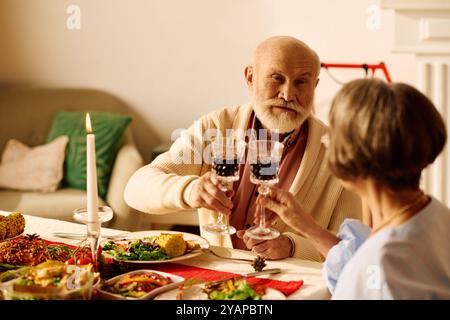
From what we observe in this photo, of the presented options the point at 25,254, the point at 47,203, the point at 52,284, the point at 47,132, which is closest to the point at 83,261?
the point at 25,254

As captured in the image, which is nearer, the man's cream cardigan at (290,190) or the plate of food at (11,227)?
the plate of food at (11,227)

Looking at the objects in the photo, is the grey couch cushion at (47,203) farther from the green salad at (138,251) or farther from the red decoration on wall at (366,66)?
the green salad at (138,251)

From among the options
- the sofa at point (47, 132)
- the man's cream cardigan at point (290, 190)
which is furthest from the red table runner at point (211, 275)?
the sofa at point (47, 132)

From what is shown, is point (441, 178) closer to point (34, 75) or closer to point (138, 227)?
point (138, 227)

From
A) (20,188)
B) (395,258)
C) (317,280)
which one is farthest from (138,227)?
(395,258)

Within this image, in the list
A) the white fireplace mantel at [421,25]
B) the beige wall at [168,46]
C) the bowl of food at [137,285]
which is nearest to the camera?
the bowl of food at [137,285]

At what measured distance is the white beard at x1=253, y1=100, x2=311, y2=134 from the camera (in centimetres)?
223

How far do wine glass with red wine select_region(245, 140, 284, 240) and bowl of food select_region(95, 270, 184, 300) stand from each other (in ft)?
0.84

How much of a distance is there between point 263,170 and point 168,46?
2884 mm

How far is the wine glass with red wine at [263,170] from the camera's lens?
1.64 m

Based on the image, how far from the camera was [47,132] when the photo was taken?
425cm

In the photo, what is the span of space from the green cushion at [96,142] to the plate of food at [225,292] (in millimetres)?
2393

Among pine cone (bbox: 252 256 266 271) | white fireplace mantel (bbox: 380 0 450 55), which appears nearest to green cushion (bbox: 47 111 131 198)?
white fireplace mantel (bbox: 380 0 450 55)

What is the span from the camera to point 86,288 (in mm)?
1363
